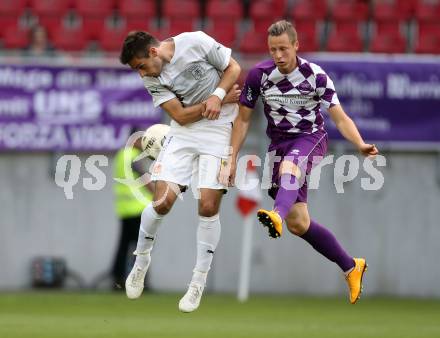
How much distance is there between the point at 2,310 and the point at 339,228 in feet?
15.0

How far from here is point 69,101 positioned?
13.5m

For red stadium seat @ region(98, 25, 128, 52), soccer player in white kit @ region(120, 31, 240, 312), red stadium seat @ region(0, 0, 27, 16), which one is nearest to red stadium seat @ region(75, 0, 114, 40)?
red stadium seat @ region(98, 25, 128, 52)

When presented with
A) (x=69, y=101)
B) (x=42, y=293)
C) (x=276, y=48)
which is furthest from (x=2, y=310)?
(x=276, y=48)

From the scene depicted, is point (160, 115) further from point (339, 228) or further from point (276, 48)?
point (276, 48)

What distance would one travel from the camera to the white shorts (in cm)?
876

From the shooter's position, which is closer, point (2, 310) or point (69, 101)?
point (2, 310)

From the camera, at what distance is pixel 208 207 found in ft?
29.0

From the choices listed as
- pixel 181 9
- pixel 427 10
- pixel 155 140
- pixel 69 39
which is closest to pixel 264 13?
pixel 181 9

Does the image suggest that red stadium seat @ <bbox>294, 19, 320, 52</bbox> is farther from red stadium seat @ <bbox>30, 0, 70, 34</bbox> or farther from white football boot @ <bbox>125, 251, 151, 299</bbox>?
white football boot @ <bbox>125, 251, 151, 299</bbox>

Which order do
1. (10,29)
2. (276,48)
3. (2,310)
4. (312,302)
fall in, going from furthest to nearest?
(10,29) < (312,302) < (2,310) < (276,48)

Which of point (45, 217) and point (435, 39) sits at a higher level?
point (435, 39)

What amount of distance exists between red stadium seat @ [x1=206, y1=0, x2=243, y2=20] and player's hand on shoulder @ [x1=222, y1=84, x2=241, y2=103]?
6.17 meters

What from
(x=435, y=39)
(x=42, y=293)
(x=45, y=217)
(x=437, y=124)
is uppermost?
(x=435, y=39)

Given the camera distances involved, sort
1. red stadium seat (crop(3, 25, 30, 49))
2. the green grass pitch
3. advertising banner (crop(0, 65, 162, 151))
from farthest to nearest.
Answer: red stadium seat (crop(3, 25, 30, 49))
advertising banner (crop(0, 65, 162, 151))
the green grass pitch
